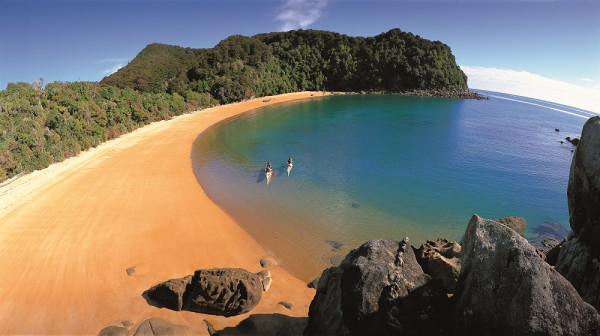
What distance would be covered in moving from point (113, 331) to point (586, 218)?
537 inches

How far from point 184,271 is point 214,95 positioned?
64306mm

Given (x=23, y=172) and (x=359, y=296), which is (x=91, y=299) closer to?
(x=359, y=296)

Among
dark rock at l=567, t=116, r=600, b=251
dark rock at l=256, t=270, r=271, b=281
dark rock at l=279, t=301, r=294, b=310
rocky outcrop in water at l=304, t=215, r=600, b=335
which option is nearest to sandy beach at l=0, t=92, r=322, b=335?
dark rock at l=279, t=301, r=294, b=310

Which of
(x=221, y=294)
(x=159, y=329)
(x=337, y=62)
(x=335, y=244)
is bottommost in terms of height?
(x=335, y=244)

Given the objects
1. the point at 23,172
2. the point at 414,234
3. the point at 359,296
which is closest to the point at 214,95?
the point at 23,172

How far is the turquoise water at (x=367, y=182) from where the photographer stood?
16.9 meters

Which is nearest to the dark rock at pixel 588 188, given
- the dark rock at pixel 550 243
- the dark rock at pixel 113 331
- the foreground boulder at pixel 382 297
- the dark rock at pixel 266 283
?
the foreground boulder at pixel 382 297

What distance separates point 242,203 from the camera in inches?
789

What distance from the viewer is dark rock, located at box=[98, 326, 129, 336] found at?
8.97m

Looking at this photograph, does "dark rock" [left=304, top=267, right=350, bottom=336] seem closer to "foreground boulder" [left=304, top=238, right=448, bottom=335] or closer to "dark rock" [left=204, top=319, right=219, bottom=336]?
"foreground boulder" [left=304, top=238, right=448, bottom=335]

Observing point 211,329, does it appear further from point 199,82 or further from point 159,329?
point 199,82

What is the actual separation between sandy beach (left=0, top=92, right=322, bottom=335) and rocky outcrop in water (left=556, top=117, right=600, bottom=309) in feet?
25.9

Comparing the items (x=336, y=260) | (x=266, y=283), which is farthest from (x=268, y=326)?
(x=336, y=260)

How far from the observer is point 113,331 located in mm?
9070
